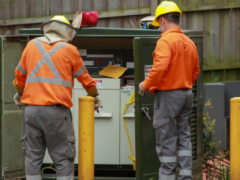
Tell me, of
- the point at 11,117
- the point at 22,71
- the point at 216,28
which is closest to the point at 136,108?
the point at 22,71

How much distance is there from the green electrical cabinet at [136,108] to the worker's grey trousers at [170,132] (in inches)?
18.0

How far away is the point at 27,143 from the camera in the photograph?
4.55 metres

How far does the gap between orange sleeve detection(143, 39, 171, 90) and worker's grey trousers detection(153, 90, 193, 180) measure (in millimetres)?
236

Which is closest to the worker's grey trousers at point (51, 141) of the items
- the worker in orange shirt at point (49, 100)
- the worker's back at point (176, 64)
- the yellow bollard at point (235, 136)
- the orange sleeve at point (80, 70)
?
the worker in orange shirt at point (49, 100)

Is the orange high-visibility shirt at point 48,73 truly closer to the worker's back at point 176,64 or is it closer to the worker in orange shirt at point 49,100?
the worker in orange shirt at point 49,100

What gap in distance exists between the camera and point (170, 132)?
4781mm

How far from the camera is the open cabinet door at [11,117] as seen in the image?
5.63 meters

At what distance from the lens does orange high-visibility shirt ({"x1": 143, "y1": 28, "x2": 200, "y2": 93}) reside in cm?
459

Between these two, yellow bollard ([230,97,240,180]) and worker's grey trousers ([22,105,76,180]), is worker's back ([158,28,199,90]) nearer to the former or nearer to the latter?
yellow bollard ([230,97,240,180])

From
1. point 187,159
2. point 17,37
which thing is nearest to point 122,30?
point 17,37

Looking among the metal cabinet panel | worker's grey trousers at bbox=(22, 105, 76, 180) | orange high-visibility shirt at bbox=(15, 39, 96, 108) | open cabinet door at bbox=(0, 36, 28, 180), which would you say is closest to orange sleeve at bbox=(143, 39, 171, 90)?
orange high-visibility shirt at bbox=(15, 39, 96, 108)

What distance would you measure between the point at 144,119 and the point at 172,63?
88cm

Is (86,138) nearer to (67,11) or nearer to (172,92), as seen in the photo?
(172,92)

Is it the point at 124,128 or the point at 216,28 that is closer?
the point at 124,128
